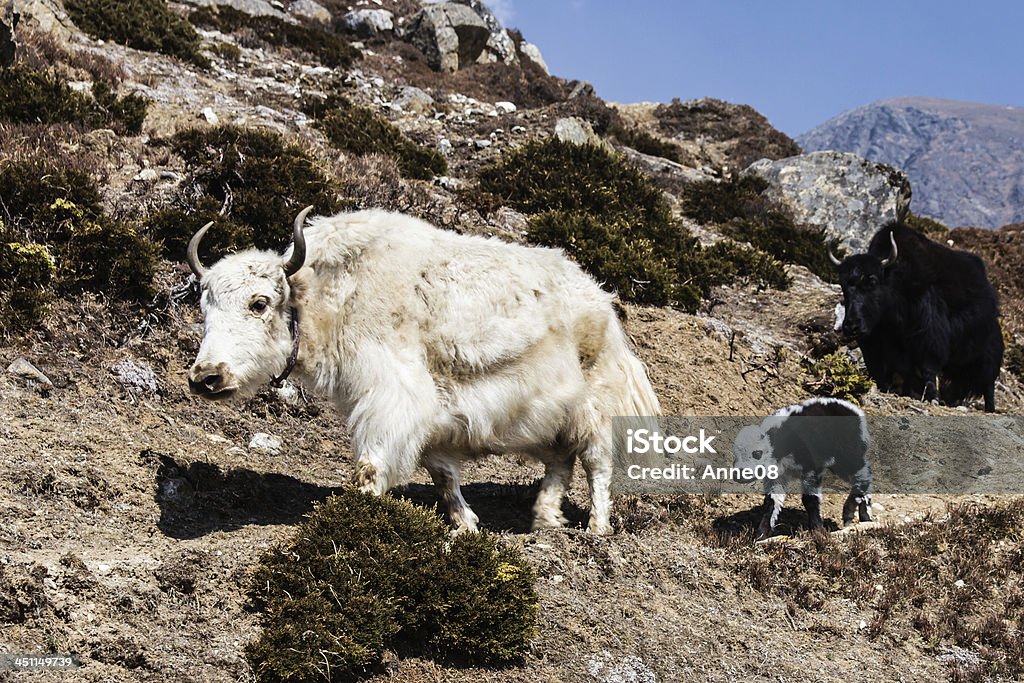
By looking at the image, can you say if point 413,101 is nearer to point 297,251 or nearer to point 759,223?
point 759,223

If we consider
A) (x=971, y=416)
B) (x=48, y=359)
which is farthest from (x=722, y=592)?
(x=971, y=416)

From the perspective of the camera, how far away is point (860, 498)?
694 centimetres

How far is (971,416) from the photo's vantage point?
396 inches

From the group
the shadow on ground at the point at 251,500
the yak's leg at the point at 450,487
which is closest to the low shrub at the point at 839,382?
the shadow on ground at the point at 251,500

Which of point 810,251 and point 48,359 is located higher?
point 810,251

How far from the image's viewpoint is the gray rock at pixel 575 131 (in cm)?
1647

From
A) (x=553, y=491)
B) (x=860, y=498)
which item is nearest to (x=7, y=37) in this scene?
(x=553, y=491)

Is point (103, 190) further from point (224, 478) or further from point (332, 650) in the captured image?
point (332, 650)

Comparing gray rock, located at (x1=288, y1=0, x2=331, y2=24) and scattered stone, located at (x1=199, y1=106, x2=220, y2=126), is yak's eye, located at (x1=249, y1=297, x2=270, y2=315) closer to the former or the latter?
scattered stone, located at (x1=199, y1=106, x2=220, y2=126)

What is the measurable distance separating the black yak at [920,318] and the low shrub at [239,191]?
6.64m

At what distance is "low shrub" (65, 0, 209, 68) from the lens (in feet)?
55.0

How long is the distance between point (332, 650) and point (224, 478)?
2.41 m

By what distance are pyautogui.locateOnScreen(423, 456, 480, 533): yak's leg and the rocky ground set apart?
29cm

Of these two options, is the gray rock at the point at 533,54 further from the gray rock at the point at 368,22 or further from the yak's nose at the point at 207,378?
the yak's nose at the point at 207,378
